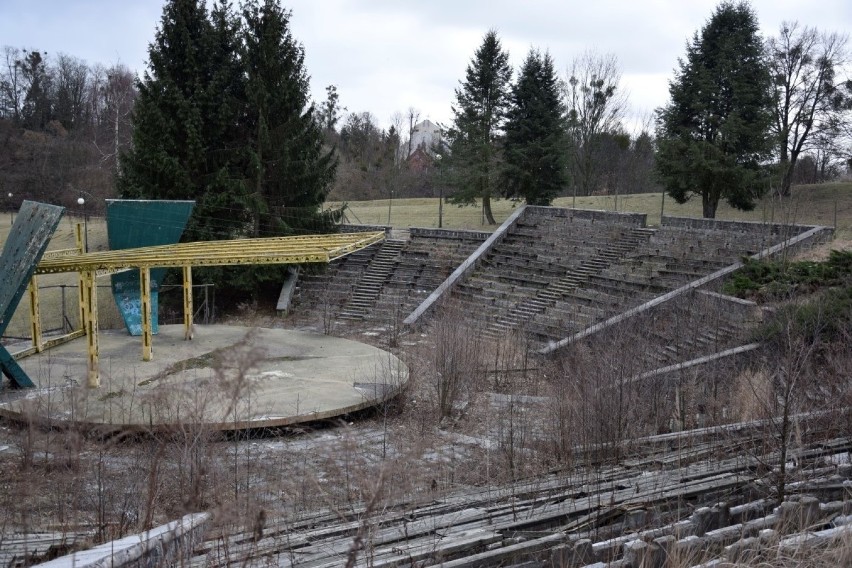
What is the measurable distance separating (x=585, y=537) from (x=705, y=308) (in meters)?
14.3

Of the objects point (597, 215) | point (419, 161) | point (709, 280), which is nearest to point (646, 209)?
point (597, 215)

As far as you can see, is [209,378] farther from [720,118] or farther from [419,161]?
[419,161]

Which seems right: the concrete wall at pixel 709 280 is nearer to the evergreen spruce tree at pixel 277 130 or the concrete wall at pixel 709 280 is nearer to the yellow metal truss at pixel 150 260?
the yellow metal truss at pixel 150 260

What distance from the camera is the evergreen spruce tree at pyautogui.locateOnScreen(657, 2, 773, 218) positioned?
34156 millimetres

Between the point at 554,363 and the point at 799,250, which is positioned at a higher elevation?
the point at 799,250

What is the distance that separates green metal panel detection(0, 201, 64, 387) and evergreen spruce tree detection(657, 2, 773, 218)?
27304mm

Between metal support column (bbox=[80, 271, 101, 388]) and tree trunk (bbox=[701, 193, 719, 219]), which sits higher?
tree trunk (bbox=[701, 193, 719, 219])

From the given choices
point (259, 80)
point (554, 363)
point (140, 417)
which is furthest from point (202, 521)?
point (259, 80)

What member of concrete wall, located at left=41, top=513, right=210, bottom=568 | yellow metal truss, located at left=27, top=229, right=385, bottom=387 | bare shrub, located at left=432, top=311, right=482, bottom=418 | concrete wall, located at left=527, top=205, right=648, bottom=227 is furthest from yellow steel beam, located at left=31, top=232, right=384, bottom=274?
concrete wall, located at left=527, top=205, right=648, bottom=227

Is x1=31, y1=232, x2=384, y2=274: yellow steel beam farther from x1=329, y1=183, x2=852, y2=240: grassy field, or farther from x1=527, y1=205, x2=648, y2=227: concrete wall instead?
x1=329, y1=183, x2=852, y2=240: grassy field

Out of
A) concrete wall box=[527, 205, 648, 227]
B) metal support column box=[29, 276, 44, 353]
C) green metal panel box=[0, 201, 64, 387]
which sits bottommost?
metal support column box=[29, 276, 44, 353]

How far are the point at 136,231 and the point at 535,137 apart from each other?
22230mm

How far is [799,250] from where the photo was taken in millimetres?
23734

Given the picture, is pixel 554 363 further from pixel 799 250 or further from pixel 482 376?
pixel 799 250
